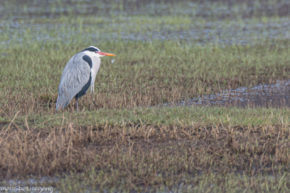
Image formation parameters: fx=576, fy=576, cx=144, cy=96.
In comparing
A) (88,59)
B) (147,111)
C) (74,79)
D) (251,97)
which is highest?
(88,59)

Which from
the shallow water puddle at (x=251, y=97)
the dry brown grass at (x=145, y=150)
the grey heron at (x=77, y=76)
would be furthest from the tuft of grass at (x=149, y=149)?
the shallow water puddle at (x=251, y=97)

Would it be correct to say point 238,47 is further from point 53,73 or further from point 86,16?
point 86,16

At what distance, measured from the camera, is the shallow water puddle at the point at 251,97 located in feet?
29.0

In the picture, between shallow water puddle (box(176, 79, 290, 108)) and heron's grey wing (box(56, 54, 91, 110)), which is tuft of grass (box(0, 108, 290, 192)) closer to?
heron's grey wing (box(56, 54, 91, 110))

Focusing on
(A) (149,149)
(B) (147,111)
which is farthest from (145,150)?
(B) (147,111)

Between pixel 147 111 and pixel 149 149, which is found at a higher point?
pixel 147 111

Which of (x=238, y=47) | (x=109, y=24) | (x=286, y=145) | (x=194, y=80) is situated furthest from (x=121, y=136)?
(x=109, y=24)

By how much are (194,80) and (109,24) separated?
7605 mm

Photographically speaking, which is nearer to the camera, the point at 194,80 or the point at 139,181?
the point at 139,181

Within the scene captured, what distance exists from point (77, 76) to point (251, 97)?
2.90 m

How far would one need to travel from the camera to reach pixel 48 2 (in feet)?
78.7

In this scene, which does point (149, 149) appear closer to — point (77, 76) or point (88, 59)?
point (77, 76)

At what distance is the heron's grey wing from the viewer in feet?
26.6

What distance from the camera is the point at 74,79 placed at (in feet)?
27.3
